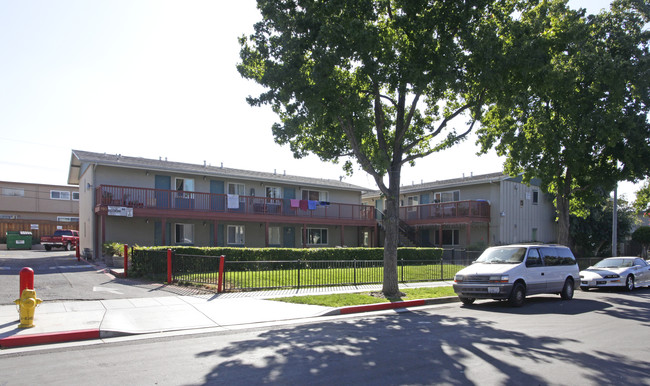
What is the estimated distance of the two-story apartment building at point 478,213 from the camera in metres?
31.8

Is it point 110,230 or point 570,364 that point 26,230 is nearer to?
point 110,230

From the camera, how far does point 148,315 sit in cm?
1020

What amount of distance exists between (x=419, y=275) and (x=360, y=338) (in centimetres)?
1174

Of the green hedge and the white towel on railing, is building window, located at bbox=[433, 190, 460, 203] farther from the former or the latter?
the white towel on railing

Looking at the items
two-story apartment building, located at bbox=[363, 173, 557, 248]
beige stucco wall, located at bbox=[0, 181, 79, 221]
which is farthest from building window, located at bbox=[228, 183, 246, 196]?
beige stucco wall, located at bbox=[0, 181, 79, 221]

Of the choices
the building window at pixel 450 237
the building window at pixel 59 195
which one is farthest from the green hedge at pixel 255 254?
the building window at pixel 59 195

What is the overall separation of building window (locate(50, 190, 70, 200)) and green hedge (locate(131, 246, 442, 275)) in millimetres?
35970

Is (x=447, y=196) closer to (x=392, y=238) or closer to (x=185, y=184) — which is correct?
(x=185, y=184)

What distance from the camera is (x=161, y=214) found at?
24.4m

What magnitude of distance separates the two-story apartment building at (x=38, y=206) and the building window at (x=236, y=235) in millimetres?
24772

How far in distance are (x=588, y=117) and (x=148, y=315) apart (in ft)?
64.2

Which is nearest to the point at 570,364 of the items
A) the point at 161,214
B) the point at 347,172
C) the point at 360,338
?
the point at 360,338

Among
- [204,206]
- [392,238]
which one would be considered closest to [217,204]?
[204,206]

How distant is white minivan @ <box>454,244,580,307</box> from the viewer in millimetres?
12789
